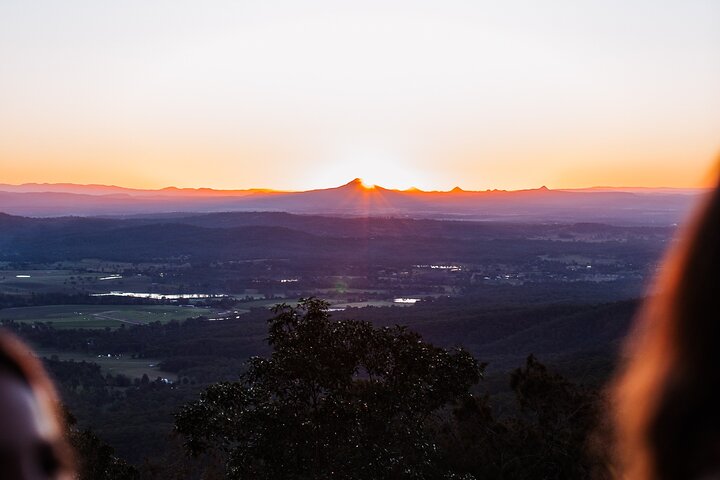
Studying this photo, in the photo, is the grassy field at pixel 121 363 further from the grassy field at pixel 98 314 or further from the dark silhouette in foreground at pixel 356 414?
the dark silhouette in foreground at pixel 356 414

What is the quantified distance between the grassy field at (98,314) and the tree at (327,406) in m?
74.6

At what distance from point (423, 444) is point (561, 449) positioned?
7.55 feet

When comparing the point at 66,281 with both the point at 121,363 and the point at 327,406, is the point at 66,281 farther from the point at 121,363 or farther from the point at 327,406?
the point at 327,406

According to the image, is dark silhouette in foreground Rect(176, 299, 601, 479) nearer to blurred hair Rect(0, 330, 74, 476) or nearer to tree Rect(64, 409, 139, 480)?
tree Rect(64, 409, 139, 480)

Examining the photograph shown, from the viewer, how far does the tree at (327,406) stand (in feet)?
38.0

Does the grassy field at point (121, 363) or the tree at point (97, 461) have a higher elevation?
the tree at point (97, 461)

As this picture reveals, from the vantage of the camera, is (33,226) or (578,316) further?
(33,226)

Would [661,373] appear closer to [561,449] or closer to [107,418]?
[561,449]

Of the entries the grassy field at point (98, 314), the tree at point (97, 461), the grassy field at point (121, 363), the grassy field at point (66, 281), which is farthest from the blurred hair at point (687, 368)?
the grassy field at point (66, 281)

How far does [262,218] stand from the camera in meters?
197

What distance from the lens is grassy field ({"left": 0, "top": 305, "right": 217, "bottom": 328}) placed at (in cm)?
8519

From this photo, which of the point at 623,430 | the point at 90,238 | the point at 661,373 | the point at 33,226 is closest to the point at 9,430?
the point at 661,373

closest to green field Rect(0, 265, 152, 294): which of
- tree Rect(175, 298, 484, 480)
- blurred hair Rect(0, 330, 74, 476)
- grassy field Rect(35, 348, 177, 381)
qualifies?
grassy field Rect(35, 348, 177, 381)

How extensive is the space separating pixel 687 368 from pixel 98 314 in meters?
Answer: 97.1
